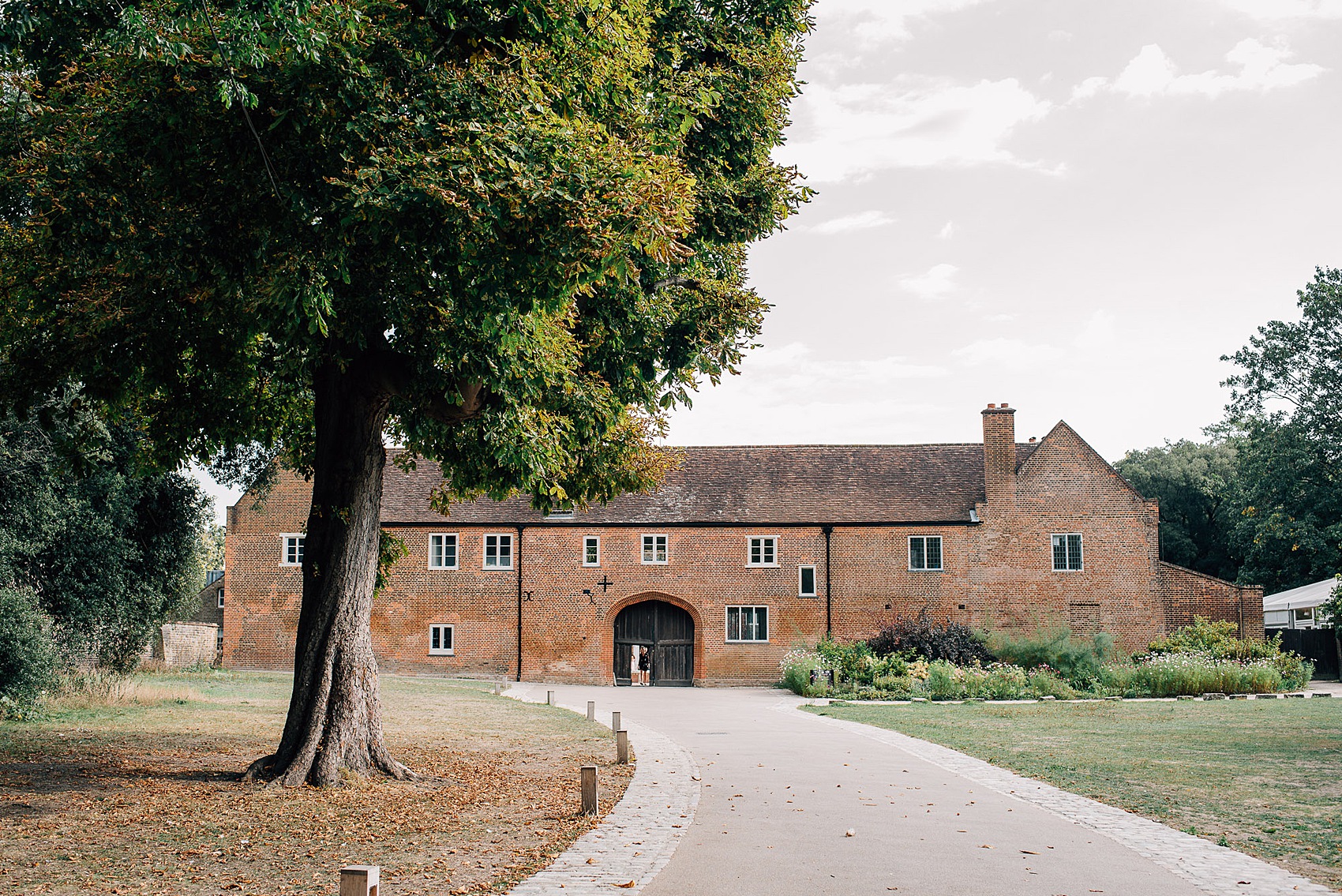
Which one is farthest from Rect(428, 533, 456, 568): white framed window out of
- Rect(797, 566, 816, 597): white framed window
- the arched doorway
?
Rect(797, 566, 816, 597): white framed window

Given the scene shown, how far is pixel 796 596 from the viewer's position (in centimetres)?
4047

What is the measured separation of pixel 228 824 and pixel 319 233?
18.5 ft

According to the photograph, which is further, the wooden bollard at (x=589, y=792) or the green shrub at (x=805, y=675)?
the green shrub at (x=805, y=675)

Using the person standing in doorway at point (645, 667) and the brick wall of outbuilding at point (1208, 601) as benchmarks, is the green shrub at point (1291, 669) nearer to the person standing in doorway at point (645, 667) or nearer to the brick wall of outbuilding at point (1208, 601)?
the brick wall of outbuilding at point (1208, 601)

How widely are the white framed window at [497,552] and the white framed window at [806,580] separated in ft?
36.7

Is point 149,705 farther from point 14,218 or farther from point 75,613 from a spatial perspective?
point 14,218

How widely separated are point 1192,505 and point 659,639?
3538 centimetres

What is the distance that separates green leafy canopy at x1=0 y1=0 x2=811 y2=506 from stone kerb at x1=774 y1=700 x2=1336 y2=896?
6.44m

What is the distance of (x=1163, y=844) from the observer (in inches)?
366

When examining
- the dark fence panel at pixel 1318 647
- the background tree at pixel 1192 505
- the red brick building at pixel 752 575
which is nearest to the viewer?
the red brick building at pixel 752 575

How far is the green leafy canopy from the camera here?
8969 millimetres

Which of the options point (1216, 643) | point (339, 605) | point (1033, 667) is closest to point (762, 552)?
point (1033, 667)

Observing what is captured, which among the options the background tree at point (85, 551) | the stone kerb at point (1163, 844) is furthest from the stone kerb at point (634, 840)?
the background tree at point (85, 551)

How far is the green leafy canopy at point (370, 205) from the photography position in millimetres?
8969
